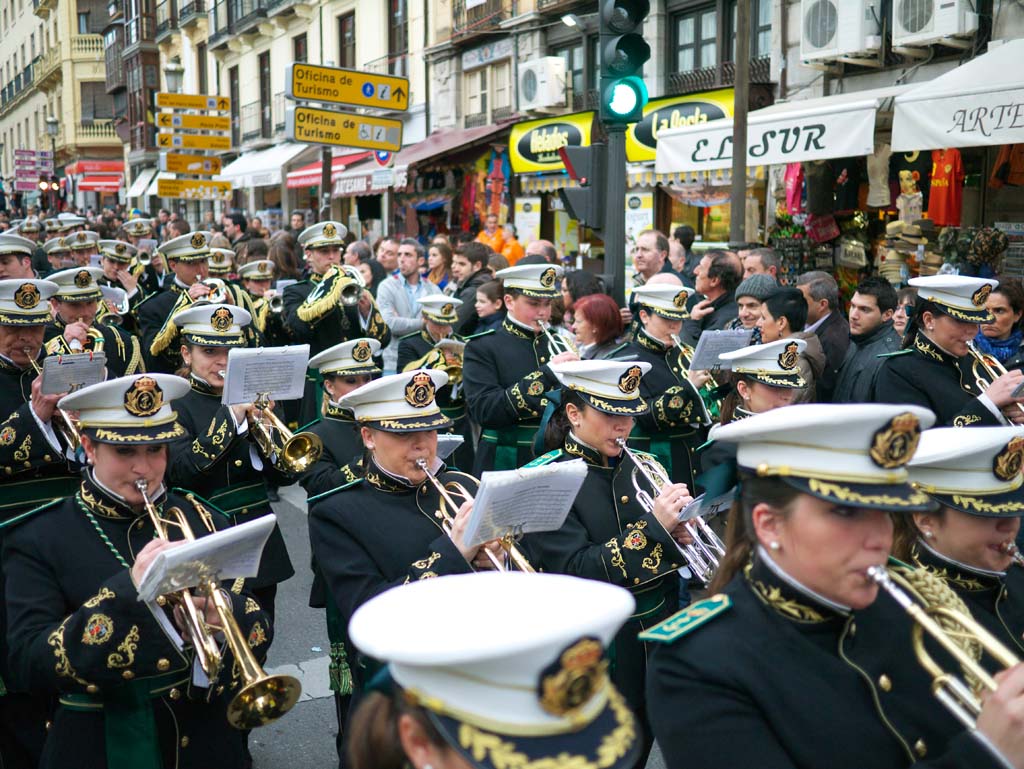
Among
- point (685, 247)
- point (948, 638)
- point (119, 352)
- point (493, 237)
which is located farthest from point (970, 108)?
point (493, 237)

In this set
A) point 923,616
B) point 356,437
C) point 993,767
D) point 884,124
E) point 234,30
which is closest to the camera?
point 993,767

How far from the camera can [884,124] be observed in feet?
35.4

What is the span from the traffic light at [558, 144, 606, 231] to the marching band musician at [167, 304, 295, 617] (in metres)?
3.38

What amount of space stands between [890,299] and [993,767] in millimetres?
5246

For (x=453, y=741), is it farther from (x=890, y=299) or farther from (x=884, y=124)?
(x=884, y=124)

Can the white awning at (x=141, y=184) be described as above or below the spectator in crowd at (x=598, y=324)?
above

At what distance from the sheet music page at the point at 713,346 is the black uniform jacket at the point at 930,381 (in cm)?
82

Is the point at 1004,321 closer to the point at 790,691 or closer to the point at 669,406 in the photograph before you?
the point at 669,406

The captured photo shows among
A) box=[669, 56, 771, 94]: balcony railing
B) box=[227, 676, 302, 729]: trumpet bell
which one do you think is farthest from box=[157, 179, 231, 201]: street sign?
box=[227, 676, 302, 729]: trumpet bell

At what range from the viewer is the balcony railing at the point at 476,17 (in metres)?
21.3

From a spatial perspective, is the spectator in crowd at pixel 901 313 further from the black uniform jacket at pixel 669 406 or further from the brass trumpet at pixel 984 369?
the black uniform jacket at pixel 669 406

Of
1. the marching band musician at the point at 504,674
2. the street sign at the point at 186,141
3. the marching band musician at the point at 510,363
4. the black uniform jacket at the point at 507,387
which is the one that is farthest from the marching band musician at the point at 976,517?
the street sign at the point at 186,141

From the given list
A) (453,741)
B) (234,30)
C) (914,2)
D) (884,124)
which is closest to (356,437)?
(453,741)

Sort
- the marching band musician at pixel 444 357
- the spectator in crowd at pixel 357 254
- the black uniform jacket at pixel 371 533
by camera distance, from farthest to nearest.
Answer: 1. the spectator in crowd at pixel 357 254
2. the marching band musician at pixel 444 357
3. the black uniform jacket at pixel 371 533
